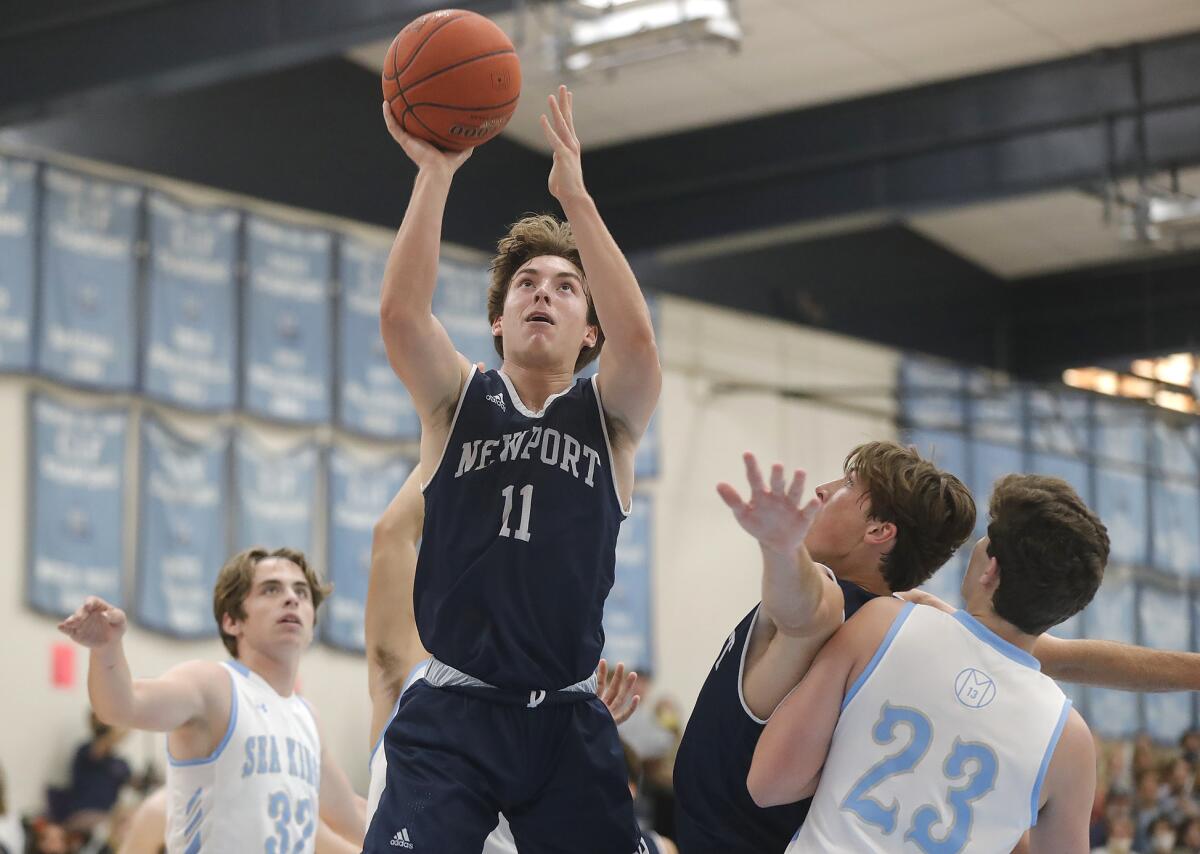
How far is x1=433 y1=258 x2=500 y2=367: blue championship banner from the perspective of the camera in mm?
13141

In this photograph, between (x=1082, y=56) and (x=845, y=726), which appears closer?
(x=845, y=726)

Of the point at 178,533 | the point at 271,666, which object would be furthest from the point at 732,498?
the point at 178,533

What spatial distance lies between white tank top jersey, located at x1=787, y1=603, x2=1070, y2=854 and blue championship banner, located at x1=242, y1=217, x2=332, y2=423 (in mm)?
9132

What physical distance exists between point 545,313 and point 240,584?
2.25 metres

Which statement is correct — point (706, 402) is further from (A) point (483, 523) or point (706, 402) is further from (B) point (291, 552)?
(A) point (483, 523)

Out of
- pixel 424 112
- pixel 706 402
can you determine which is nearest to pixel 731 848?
pixel 424 112

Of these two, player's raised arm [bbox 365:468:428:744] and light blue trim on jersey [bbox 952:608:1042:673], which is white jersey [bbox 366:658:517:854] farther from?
light blue trim on jersey [bbox 952:608:1042:673]

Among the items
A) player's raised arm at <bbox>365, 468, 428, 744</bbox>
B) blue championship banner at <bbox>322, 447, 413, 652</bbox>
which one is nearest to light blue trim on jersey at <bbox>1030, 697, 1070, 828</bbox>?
player's raised arm at <bbox>365, 468, 428, 744</bbox>

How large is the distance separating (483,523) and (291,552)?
7.75 ft

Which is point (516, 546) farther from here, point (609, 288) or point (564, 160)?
point (564, 160)

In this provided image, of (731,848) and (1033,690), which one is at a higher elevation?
(1033,690)

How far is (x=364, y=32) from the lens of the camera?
→ 967cm

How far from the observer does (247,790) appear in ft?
17.1

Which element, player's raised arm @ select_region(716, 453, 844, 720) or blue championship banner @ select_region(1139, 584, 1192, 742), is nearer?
player's raised arm @ select_region(716, 453, 844, 720)
